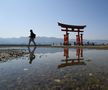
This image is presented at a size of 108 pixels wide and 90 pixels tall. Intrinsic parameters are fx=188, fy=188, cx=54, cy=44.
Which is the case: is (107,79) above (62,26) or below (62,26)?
below

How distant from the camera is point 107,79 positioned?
7773 millimetres

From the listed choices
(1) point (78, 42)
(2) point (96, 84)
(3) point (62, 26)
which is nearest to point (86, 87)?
(2) point (96, 84)

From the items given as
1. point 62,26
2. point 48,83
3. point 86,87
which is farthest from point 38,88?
point 62,26

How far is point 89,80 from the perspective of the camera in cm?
764

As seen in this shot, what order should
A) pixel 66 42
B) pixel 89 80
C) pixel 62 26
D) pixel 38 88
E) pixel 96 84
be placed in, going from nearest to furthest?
pixel 38 88
pixel 96 84
pixel 89 80
pixel 62 26
pixel 66 42

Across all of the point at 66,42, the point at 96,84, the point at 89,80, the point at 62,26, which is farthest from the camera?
the point at 66,42

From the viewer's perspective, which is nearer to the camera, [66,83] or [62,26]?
[66,83]

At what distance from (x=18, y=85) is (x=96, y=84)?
9.57ft

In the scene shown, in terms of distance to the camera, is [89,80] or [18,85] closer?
[18,85]

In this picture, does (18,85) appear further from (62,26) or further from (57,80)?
(62,26)

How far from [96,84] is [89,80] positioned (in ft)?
2.12

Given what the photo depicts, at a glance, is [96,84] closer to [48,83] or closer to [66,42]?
[48,83]

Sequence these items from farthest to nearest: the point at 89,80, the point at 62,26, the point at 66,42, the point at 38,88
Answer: the point at 66,42 → the point at 62,26 → the point at 89,80 → the point at 38,88

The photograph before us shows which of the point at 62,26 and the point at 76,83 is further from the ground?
the point at 62,26
